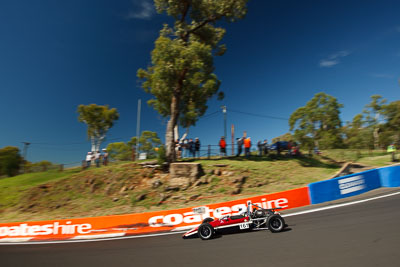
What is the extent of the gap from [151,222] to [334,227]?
7168mm

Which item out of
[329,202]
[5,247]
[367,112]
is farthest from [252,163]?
[367,112]

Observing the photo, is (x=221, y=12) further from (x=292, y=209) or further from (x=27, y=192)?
(x=27, y=192)

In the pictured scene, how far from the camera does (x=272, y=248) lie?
5.29 m

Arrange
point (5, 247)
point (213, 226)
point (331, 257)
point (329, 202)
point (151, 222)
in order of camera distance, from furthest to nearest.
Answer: point (329, 202) → point (151, 222) → point (5, 247) → point (213, 226) → point (331, 257)

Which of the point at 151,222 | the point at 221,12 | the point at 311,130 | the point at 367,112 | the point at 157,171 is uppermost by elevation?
the point at 221,12

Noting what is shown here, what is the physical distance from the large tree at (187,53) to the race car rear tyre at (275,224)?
11.1 meters

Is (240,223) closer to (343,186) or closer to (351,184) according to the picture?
(343,186)

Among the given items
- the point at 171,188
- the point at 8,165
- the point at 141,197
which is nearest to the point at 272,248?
the point at 171,188

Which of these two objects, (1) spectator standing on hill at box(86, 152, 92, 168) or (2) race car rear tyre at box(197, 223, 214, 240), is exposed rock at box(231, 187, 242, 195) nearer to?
(2) race car rear tyre at box(197, 223, 214, 240)

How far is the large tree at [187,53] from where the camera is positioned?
15875 mm

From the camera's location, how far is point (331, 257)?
4457 millimetres

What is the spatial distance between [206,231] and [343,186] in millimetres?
7967

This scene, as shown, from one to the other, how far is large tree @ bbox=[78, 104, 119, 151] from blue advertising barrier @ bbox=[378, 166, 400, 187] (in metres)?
36.7

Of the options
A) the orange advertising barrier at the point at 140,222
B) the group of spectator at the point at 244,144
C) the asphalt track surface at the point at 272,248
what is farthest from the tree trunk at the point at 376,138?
the orange advertising barrier at the point at 140,222
